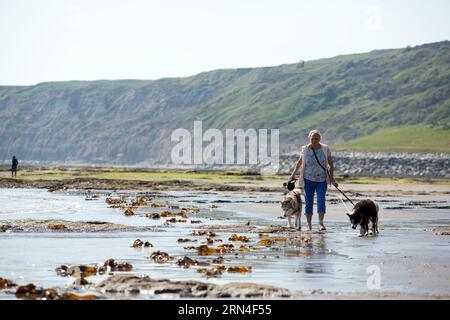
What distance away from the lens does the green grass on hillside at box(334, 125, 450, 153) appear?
160 metres

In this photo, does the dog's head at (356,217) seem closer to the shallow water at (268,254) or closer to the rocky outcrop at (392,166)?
the shallow water at (268,254)

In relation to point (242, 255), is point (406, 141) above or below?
above

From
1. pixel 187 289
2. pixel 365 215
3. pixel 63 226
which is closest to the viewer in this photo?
pixel 187 289

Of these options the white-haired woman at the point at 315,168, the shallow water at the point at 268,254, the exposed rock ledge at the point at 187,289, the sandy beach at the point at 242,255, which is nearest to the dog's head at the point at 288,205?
the sandy beach at the point at 242,255

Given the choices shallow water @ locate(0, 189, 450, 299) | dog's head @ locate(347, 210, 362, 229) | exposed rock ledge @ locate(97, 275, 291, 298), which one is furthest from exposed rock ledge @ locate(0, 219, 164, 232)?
exposed rock ledge @ locate(97, 275, 291, 298)

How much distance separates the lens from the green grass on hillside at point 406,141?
525 ft

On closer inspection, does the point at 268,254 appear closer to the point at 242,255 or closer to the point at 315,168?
the point at 242,255

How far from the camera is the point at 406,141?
173 meters

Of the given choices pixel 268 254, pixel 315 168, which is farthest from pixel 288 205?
pixel 268 254

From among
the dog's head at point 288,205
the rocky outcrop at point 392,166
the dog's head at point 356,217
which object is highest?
the rocky outcrop at point 392,166

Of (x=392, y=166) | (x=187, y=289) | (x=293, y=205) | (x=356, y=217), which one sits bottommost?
(x=187, y=289)

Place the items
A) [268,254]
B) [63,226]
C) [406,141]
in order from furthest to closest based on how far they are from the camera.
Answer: [406,141]
[63,226]
[268,254]
